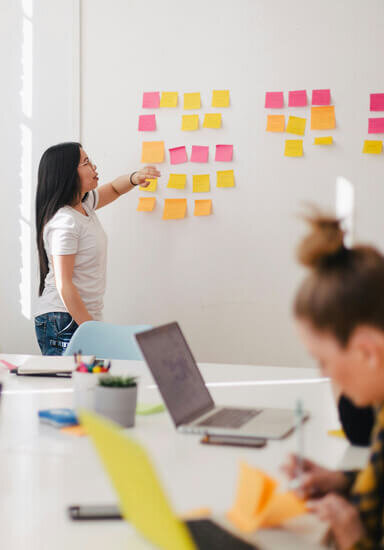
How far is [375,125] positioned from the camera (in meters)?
3.18

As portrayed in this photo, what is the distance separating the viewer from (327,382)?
6.73 ft

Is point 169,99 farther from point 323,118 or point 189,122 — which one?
Answer: point 323,118

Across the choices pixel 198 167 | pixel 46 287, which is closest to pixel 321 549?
pixel 46 287

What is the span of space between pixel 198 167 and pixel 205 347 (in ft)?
2.97

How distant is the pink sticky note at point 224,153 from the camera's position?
334cm

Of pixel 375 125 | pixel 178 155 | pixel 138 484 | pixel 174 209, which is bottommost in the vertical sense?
pixel 138 484

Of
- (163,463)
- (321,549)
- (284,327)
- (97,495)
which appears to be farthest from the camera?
(284,327)

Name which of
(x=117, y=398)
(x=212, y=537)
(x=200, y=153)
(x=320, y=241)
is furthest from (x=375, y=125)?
(x=212, y=537)

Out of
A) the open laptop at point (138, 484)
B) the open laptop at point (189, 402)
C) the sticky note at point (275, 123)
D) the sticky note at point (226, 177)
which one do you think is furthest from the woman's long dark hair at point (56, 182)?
the open laptop at point (138, 484)

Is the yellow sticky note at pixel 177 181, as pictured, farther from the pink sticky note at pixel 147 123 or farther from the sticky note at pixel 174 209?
the pink sticky note at pixel 147 123

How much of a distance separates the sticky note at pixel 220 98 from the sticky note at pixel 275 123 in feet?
0.74

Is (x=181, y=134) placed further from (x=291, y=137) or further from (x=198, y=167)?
(x=291, y=137)

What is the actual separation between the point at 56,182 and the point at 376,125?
1505mm

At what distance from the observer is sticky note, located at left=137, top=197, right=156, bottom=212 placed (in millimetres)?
3451
